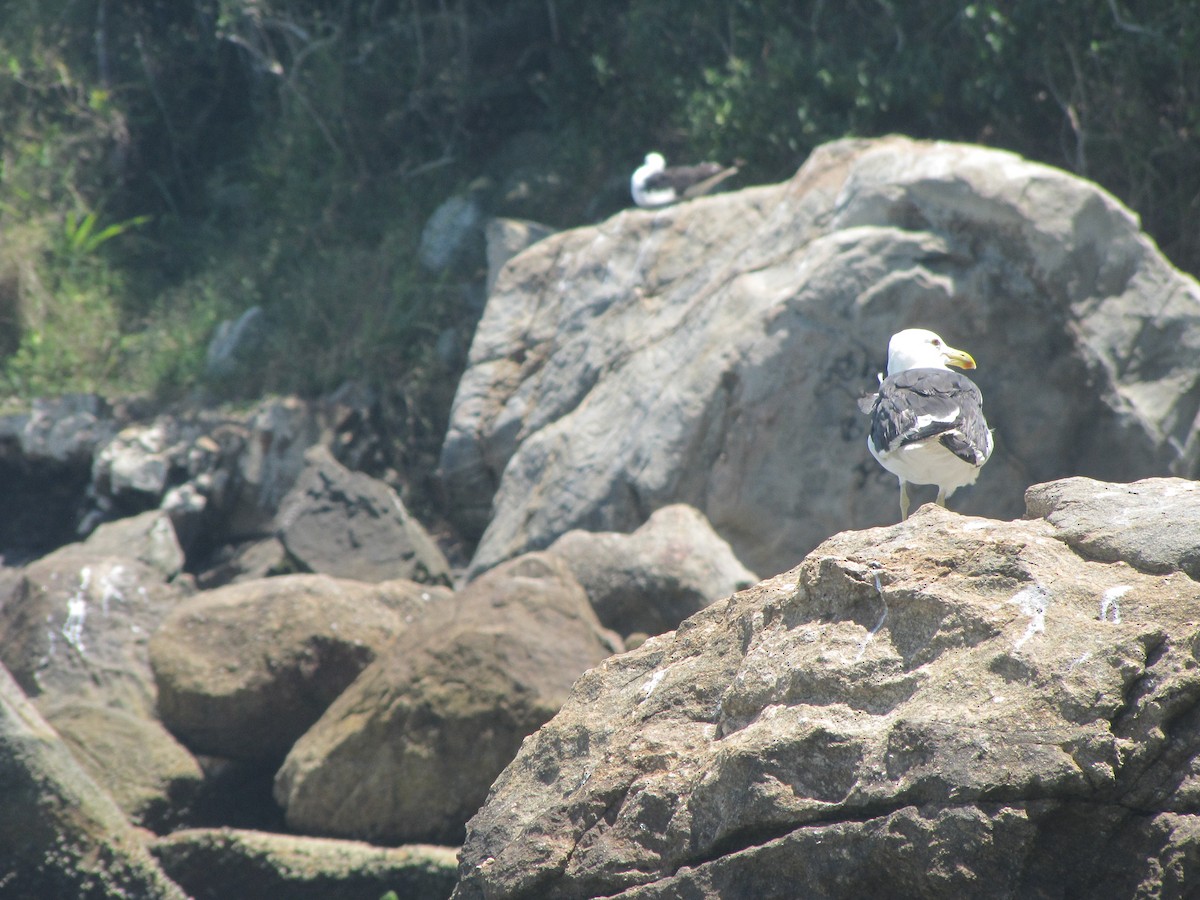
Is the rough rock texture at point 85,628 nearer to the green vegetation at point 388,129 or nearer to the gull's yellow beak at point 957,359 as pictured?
the green vegetation at point 388,129

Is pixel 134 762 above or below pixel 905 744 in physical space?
below

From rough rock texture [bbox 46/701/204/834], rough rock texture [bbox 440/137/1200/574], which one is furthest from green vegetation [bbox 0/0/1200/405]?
rough rock texture [bbox 46/701/204/834]

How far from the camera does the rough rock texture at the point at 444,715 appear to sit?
6.08 meters

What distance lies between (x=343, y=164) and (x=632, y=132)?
3.41m

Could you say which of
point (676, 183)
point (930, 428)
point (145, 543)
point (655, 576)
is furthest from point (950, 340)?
point (145, 543)

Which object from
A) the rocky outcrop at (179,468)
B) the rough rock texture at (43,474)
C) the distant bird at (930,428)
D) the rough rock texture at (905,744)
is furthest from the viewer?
the rough rock texture at (43,474)

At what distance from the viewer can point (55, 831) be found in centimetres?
594

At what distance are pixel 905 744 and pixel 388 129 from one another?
13.0 metres

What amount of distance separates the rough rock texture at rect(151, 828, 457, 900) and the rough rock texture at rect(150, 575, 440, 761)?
682 mm

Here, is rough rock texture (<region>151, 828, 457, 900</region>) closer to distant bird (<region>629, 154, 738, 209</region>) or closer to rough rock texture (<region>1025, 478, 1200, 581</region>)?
rough rock texture (<region>1025, 478, 1200, 581</region>)

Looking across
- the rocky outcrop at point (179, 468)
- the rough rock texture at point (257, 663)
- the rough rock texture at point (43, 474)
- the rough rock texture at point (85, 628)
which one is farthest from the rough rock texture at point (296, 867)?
the rough rock texture at point (43, 474)

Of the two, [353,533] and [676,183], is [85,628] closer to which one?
[353,533]

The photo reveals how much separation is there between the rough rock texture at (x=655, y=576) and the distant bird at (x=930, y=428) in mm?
1494

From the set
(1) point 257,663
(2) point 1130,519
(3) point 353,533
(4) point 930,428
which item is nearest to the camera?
(2) point 1130,519
